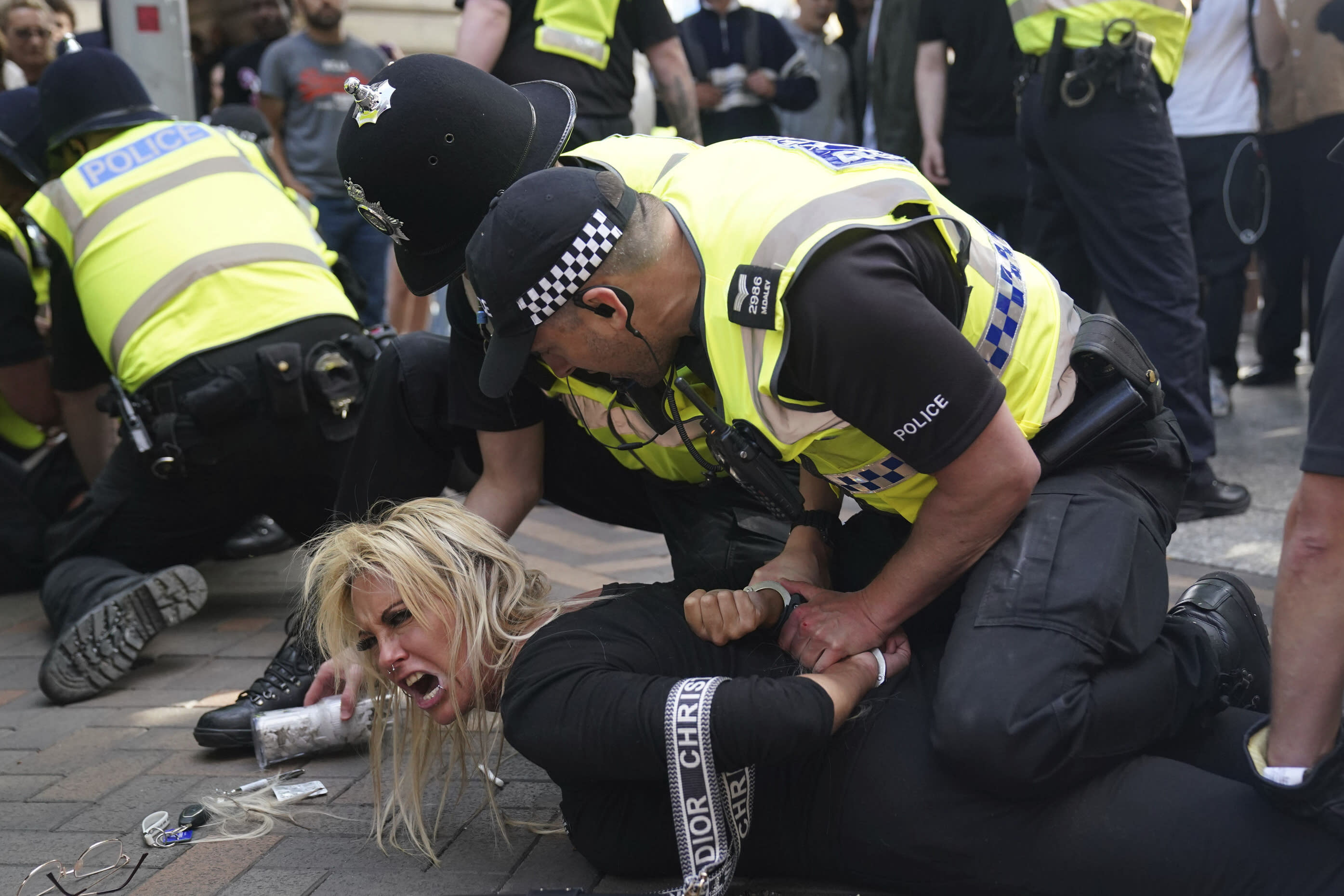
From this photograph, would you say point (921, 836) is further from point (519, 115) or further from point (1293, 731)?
point (519, 115)

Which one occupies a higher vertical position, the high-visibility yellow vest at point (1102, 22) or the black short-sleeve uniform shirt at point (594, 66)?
the high-visibility yellow vest at point (1102, 22)

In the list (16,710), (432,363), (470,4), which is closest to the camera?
(432,363)

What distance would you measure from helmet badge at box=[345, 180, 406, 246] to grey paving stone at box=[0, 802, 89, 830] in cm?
119

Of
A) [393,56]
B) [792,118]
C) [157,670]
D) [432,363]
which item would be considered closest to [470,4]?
[432,363]

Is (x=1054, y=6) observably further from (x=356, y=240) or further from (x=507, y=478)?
(x=356, y=240)

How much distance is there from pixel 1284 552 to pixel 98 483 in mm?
2807

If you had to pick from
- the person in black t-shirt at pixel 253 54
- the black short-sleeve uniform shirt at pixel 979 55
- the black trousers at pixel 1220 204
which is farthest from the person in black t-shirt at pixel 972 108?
the person in black t-shirt at pixel 253 54

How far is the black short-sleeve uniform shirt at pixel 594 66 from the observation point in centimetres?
368

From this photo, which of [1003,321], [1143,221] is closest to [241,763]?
[1003,321]

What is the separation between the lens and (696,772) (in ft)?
5.80

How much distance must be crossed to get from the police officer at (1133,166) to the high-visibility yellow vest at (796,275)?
1.53 m

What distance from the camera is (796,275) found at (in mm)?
1717

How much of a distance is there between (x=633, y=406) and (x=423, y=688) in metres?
0.58

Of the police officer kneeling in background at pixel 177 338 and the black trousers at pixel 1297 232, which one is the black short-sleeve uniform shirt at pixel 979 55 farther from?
the police officer kneeling in background at pixel 177 338
